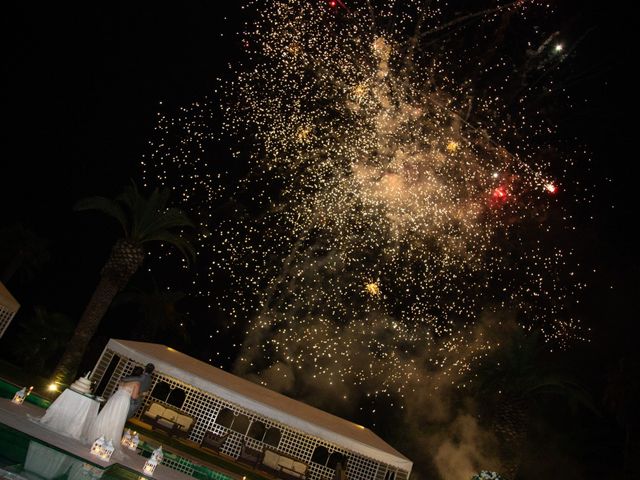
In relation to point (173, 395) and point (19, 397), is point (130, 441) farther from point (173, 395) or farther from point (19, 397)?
point (173, 395)

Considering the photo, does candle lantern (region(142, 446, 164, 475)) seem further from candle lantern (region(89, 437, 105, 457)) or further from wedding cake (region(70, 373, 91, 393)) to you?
wedding cake (region(70, 373, 91, 393))

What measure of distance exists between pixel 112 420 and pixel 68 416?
0.77m

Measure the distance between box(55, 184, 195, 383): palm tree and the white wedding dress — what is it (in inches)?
439

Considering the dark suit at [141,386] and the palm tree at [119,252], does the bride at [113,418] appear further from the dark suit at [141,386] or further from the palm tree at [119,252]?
the palm tree at [119,252]

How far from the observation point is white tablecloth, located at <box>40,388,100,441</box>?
10250mm

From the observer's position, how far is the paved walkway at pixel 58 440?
29.8ft

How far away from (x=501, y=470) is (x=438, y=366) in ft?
32.8

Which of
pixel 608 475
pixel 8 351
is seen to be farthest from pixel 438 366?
pixel 8 351

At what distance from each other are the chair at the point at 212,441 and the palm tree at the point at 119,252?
6.27 meters

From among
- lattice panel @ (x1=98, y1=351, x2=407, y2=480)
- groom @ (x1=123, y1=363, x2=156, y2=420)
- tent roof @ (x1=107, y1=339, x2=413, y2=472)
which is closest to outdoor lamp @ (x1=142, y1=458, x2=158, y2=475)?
groom @ (x1=123, y1=363, x2=156, y2=420)

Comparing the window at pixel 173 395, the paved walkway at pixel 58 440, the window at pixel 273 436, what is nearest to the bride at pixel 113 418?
the paved walkway at pixel 58 440

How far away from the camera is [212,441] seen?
1748cm

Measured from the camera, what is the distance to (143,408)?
59.0ft

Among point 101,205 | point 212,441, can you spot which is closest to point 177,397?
point 101,205
